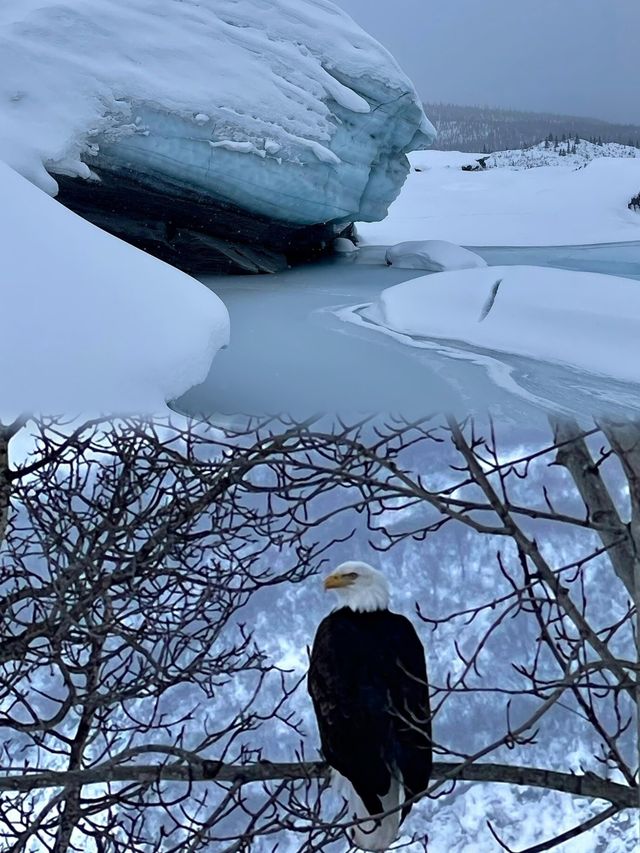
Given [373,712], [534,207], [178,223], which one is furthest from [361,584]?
[178,223]

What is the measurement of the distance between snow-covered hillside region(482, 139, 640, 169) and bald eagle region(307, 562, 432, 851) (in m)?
1.09

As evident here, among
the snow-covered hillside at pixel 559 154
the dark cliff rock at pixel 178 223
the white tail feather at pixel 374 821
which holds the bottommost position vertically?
the white tail feather at pixel 374 821

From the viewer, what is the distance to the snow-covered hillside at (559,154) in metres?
1.79

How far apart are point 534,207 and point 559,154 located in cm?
59

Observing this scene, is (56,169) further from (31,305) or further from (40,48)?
(31,305)

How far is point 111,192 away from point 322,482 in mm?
1681

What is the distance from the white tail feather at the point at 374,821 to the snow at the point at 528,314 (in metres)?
0.87

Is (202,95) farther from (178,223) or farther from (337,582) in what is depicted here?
Result: (337,582)

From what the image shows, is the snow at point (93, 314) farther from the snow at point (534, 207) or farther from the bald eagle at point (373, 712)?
the snow at point (534, 207)

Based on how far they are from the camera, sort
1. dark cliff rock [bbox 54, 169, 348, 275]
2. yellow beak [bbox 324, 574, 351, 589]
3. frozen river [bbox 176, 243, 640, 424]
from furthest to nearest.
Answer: dark cliff rock [bbox 54, 169, 348, 275], yellow beak [bbox 324, 574, 351, 589], frozen river [bbox 176, 243, 640, 424]

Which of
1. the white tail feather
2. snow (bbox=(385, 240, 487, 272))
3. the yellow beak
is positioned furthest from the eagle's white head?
snow (bbox=(385, 240, 487, 272))

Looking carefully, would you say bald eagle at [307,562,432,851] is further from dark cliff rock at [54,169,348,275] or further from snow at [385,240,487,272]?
dark cliff rock at [54,169,348,275]

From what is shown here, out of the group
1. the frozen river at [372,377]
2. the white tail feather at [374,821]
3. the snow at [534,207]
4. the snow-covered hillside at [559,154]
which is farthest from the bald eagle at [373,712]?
the snow at [534,207]

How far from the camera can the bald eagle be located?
1.42 meters
